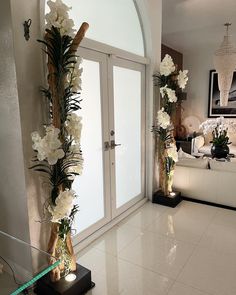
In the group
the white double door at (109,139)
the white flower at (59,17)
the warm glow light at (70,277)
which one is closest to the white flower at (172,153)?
the white double door at (109,139)

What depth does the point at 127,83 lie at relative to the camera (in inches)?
127

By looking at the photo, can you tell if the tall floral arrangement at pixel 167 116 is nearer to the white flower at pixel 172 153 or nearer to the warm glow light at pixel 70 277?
the white flower at pixel 172 153

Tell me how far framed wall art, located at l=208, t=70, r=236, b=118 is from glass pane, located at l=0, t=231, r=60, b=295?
238 inches

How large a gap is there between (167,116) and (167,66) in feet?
2.24

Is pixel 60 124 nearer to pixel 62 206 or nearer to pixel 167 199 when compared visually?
pixel 62 206

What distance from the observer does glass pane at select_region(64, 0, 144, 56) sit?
2426 millimetres

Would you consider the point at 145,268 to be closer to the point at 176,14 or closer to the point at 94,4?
the point at 94,4

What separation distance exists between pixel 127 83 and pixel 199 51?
4467 mm

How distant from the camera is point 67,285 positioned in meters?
1.90

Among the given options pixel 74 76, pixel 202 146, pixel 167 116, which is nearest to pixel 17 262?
→ pixel 74 76

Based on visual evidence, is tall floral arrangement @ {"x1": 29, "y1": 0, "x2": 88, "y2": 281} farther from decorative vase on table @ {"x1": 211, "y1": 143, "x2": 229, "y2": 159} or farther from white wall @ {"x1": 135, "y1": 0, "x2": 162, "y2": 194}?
decorative vase on table @ {"x1": 211, "y1": 143, "x2": 229, "y2": 159}

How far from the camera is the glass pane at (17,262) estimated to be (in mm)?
2018

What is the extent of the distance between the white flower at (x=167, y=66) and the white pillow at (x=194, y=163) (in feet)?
4.57

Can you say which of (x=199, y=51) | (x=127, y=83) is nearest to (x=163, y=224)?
(x=127, y=83)
